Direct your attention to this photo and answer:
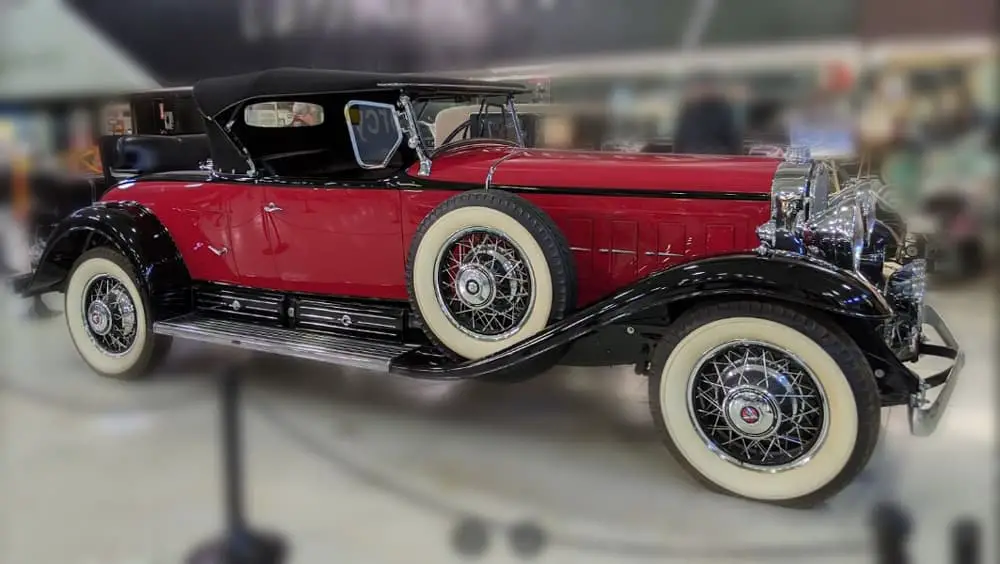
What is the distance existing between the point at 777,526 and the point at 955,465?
812 millimetres

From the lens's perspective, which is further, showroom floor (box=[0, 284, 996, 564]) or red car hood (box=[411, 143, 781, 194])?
red car hood (box=[411, 143, 781, 194])

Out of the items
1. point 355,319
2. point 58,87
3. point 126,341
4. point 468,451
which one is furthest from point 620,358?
point 58,87

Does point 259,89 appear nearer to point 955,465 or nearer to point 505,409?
point 505,409

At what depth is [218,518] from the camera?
237 centimetres

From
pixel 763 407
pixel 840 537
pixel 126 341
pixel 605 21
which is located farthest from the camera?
pixel 605 21

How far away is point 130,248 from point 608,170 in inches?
84.0

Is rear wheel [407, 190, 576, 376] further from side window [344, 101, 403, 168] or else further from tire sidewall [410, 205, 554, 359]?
side window [344, 101, 403, 168]

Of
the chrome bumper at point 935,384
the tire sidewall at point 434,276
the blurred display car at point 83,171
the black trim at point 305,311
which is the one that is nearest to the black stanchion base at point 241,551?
the tire sidewall at point 434,276

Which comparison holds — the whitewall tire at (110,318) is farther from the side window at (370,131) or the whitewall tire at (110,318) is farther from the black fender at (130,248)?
the side window at (370,131)

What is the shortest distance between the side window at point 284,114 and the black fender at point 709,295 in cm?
142

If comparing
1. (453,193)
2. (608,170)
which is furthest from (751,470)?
(453,193)

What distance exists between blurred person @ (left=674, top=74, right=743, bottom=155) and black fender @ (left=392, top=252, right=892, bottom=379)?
1.43 metres

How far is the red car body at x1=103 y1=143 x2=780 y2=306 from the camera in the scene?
269 centimetres

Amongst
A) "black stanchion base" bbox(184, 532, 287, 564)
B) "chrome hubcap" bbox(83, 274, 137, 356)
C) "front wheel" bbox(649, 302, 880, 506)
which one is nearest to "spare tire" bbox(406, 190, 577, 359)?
"front wheel" bbox(649, 302, 880, 506)
